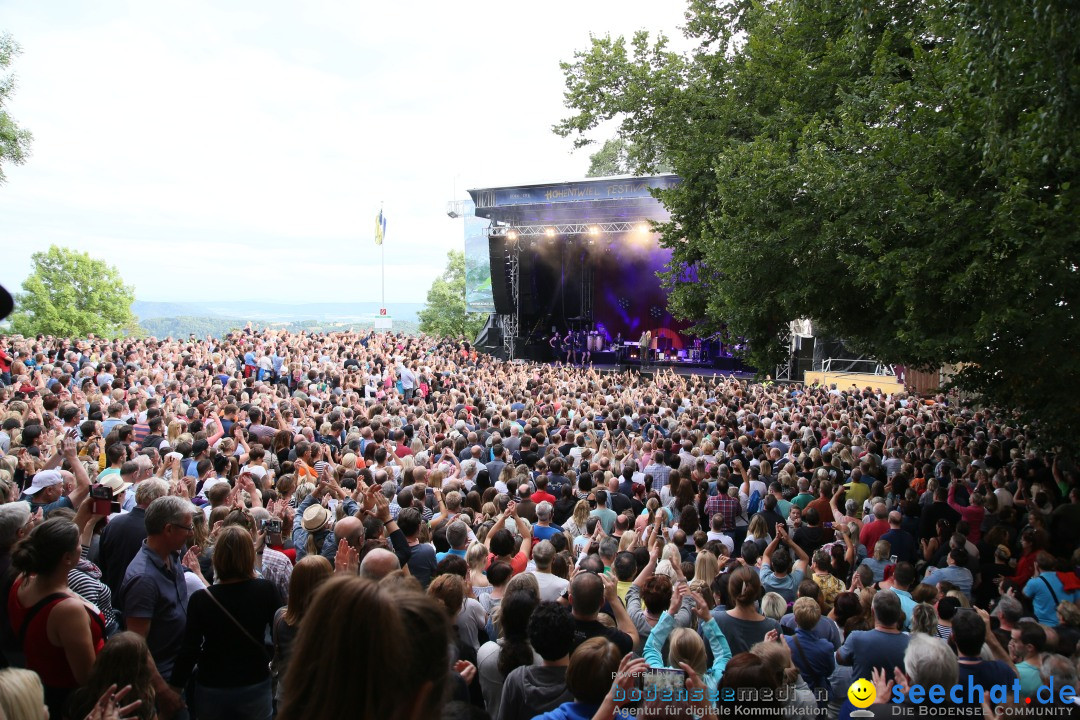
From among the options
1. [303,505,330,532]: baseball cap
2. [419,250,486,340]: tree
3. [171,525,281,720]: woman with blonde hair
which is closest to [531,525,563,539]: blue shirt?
[303,505,330,532]: baseball cap

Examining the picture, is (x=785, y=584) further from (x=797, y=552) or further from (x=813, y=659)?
(x=813, y=659)

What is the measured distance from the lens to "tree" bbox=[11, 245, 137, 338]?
1992 inches

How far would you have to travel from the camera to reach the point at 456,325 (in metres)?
61.1

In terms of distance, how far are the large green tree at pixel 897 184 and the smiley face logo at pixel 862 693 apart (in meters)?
4.33

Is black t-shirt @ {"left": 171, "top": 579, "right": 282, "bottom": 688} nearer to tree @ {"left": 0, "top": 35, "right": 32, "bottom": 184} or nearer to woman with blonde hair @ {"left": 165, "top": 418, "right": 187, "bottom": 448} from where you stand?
woman with blonde hair @ {"left": 165, "top": 418, "right": 187, "bottom": 448}

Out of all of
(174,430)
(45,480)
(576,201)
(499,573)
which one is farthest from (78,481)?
(576,201)

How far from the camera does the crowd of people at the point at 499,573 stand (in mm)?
2605

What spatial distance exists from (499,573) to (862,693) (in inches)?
84.2

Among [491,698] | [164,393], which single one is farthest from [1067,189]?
[164,393]

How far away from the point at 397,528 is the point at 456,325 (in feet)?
187

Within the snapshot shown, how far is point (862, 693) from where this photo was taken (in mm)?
3633

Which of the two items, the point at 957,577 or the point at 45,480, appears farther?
the point at 957,577

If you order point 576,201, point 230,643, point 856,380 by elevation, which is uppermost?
point 576,201

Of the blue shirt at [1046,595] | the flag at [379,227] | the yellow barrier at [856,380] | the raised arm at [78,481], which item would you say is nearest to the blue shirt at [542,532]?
the raised arm at [78,481]
